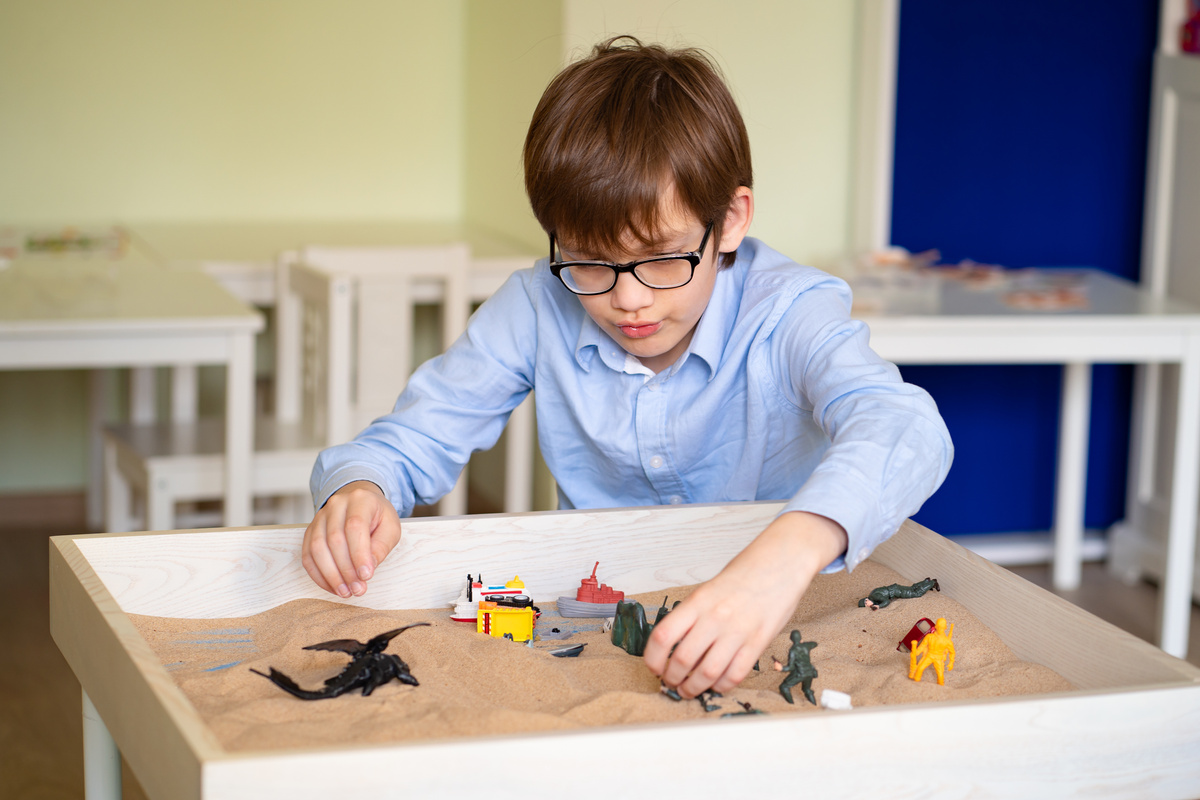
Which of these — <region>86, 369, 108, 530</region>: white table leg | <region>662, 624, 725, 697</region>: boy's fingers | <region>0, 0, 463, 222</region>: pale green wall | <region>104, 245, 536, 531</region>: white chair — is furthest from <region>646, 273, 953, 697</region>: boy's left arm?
<region>0, 0, 463, 222</region>: pale green wall

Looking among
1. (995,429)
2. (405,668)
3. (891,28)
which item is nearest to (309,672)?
(405,668)

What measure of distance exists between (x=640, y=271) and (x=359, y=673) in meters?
0.44

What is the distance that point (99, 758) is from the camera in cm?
92

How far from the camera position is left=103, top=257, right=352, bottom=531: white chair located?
2340 mm

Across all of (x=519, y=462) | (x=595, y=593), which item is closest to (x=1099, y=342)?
(x=519, y=462)

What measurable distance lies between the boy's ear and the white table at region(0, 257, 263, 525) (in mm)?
1183

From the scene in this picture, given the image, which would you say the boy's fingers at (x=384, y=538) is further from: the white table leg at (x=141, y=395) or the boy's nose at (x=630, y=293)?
the white table leg at (x=141, y=395)

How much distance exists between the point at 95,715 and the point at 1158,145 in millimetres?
2634

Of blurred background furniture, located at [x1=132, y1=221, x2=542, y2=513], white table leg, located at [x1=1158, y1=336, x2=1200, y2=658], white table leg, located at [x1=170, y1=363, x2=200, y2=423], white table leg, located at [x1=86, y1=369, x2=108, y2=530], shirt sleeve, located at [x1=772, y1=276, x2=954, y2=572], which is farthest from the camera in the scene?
white table leg, located at [x1=86, y1=369, x2=108, y2=530]

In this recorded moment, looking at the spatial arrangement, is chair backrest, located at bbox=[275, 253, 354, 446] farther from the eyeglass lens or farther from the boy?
the eyeglass lens

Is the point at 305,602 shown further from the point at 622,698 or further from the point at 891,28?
the point at 891,28

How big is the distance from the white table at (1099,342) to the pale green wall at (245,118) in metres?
1.05

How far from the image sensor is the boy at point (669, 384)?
83 cm

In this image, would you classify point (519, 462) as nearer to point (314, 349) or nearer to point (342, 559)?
point (314, 349)
